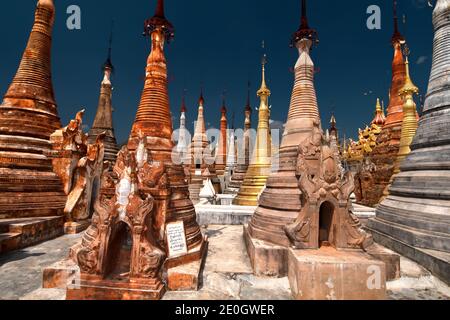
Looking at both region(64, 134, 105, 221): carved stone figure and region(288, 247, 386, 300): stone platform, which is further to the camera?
region(64, 134, 105, 221): carved stone figure

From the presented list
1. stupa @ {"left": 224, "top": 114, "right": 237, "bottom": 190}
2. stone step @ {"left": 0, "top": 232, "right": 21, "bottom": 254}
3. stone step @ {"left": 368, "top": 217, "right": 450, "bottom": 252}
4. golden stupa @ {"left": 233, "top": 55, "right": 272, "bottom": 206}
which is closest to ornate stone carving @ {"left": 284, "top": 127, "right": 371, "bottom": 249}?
stone step @ {"left": 368, "top": 217, "right": 450, "bottom": 252}

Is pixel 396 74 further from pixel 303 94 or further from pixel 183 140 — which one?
pixel 183 140

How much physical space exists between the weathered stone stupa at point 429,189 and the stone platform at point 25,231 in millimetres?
12626

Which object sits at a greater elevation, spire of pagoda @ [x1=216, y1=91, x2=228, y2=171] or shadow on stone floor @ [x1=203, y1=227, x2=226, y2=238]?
spire of pagoda @ [x1=216, y1=91, x2=228, y2=171]

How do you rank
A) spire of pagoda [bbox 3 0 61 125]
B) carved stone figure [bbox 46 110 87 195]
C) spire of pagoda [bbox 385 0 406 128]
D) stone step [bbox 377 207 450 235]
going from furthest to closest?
spire of pagoda [bbox 385 0 406 128] < spire of pagoda [bbox 3 0 61 125] < carved stone figure [bbox 46 110 87 195] < stone step [bbox 377 207 450 235]

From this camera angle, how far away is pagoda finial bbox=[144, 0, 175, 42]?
8.47 metres

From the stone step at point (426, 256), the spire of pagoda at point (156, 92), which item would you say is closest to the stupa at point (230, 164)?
the spire of pagoda at point (156, 92)

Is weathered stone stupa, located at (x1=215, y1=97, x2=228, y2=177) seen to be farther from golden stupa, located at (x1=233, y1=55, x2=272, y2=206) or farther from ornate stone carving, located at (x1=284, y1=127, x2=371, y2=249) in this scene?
ornate stone carving, located at (x1=284, y1=127, x2=371, y2=249)

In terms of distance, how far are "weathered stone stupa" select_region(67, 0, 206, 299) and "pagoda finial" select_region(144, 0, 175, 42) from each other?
11.3 feet

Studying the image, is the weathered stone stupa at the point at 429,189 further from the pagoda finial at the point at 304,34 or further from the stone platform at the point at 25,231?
the stone platform at the point at 25,231

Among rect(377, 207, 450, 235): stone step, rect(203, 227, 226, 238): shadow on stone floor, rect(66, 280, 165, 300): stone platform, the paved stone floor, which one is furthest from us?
rect(203, 227, 226, 238): shadow on stone floor

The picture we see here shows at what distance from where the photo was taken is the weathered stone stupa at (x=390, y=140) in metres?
15.1

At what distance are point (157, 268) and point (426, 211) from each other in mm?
8330
